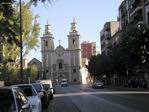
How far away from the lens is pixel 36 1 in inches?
645

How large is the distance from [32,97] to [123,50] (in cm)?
6257

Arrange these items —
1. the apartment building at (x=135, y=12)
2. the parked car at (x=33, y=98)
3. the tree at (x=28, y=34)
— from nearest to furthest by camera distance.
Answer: the parked car at (x=33, y=98) → the tree at (x=28, y=34) → the apartment building at (x=135, y=12)

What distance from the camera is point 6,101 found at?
12.1 meters

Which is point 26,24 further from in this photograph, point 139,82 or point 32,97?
point 139,82

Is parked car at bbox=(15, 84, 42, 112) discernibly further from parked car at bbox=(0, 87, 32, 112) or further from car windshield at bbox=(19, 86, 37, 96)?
parked car at bbox=(0, 87, 32, 112)

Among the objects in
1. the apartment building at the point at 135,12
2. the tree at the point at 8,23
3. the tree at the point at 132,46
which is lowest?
the tree at the point at 8,23

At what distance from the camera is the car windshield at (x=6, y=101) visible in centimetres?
1168

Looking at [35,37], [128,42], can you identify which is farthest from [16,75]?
[128,42]

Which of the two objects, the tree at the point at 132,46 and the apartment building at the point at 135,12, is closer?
the tree at the point at 132,46

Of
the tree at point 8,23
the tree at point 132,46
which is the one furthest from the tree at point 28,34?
the tree at point 8,23

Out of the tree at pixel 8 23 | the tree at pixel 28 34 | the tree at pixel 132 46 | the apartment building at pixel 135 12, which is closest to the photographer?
the tree at pixel 8 23

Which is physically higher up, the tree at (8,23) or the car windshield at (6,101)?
the tree at (8,23)

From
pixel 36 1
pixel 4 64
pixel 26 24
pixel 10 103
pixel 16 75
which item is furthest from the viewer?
pixel 16 75

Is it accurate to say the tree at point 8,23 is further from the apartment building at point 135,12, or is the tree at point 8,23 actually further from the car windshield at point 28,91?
the apartment building at point 135,12
